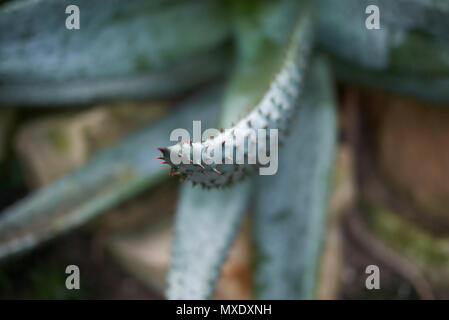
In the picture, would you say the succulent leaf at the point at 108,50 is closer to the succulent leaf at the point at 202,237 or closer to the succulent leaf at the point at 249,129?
the succulent leaf at the point at 249,129

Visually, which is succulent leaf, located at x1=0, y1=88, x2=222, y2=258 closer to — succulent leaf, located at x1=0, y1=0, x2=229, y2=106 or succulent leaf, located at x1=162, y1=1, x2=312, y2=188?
succulent leaf, located at x1=0, y1=0, x2=229, y2=106

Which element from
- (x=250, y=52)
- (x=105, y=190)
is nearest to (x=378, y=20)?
(x=250, y=52)

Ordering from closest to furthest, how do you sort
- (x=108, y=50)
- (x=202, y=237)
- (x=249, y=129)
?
(x=249, y=129) < (x=202, y=237) < (x=108, y=50)

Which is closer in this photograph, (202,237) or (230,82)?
(202,237)

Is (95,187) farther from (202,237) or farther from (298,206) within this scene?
(298,206)

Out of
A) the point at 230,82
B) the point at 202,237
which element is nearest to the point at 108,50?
the point at 230,82

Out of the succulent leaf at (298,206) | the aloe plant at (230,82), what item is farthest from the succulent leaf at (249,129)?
the succulent leaf at (298,206)

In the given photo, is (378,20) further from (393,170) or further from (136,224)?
(136,224)

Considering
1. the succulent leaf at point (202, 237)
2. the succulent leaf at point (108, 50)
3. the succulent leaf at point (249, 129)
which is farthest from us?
the succulent leaf at point (108, 50)

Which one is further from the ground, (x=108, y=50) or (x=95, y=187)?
(x=108, y=50)
